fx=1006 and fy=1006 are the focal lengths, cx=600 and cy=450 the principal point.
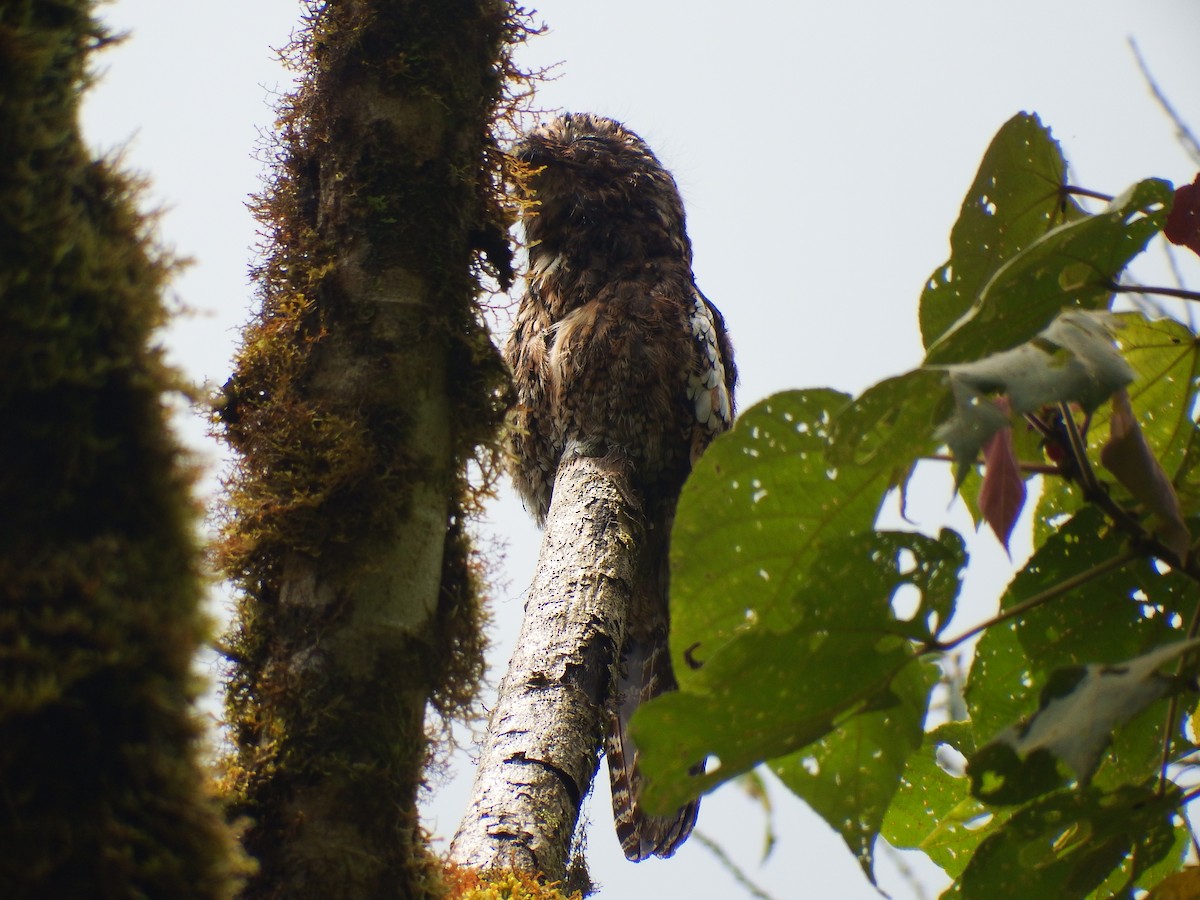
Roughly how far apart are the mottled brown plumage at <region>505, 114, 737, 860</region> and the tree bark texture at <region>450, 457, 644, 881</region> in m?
0.27

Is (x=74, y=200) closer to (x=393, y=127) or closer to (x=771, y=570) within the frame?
(x=771, y=570)

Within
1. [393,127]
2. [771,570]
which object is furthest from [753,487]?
[393,127]

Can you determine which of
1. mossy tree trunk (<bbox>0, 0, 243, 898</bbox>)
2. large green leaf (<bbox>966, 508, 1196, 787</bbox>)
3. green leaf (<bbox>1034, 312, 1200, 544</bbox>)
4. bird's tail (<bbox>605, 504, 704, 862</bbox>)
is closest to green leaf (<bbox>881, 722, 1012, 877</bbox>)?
large green leaf (<bbox>966, 508, 1196, 787</bbox>)

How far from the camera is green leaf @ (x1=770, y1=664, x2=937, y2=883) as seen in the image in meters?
1.13

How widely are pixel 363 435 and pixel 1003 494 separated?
0.93m

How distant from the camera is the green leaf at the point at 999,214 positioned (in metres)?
1.28

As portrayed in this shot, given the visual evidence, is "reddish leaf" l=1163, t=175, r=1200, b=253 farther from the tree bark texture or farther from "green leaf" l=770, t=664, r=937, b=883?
the tree bark texture

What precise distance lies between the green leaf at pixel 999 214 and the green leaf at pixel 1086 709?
51 cm

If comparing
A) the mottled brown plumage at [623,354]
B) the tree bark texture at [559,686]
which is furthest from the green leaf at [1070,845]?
the mottled brown plumage at [623,354]

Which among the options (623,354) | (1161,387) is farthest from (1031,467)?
(623,354)

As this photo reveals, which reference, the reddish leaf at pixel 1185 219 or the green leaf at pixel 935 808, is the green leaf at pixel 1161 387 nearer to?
the reddish leaf at pixel 1185 219

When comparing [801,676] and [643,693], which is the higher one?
[643,693]

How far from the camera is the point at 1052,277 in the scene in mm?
1061

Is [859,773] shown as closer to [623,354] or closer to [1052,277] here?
[1052,277]
